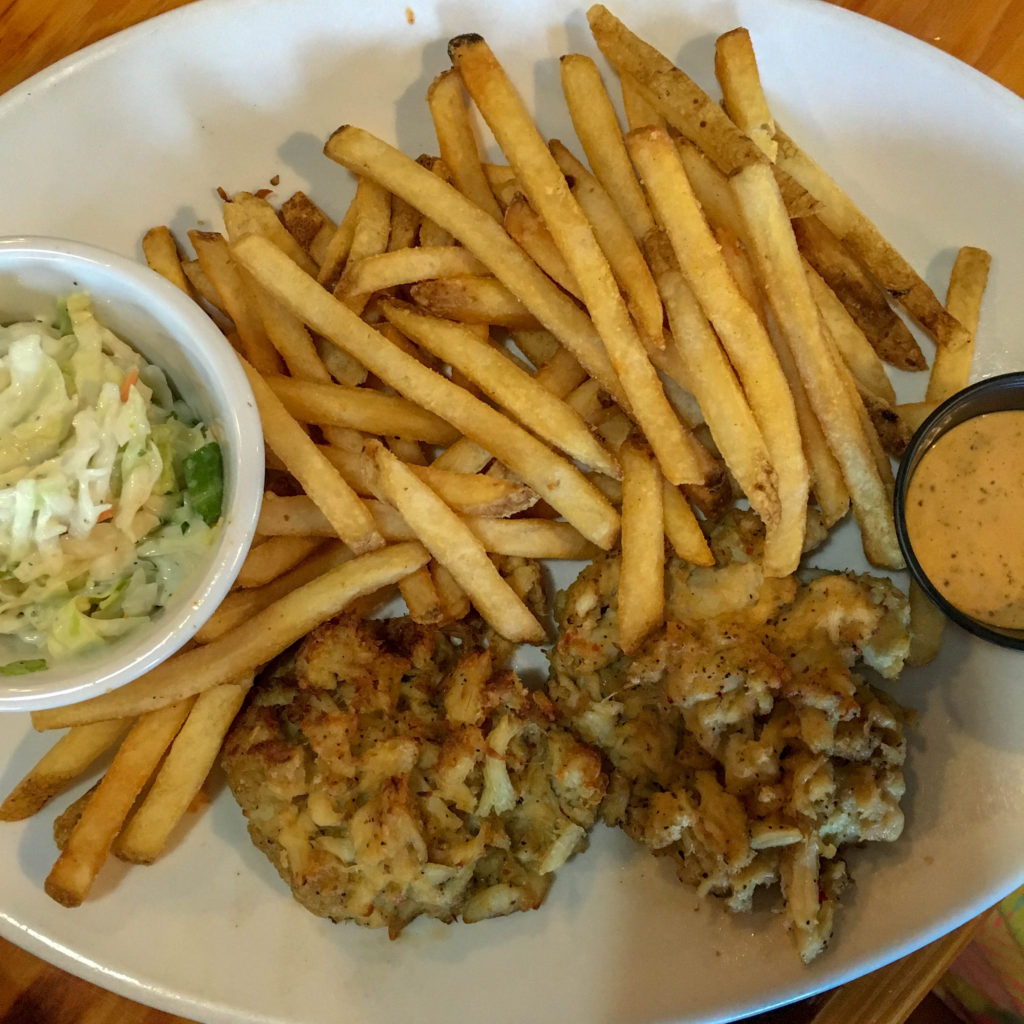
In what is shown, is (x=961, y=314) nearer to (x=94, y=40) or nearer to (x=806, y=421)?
(x=806, y=421)

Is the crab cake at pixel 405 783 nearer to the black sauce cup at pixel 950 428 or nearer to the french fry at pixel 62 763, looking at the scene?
the french fry at pixel 62 763

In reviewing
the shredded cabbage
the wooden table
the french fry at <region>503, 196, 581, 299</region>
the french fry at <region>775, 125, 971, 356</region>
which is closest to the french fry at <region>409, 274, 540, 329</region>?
the french fry at <region>503, 196, 581, 299</region>

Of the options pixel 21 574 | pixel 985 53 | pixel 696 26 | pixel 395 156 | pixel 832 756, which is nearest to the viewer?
pixel 21 574

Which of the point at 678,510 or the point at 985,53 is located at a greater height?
the point at 985,53

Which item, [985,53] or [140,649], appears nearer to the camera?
[140,649]

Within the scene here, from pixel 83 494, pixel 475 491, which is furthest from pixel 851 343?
pixel 83 494

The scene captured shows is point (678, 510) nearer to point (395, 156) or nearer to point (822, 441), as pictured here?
point (822, 441)

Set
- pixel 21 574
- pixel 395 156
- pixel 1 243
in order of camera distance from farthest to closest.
Answer: pixel 395 156
pixel 1 243
pixel 21 574

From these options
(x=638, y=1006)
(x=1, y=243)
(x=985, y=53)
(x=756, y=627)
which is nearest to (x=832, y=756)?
(x=756, y=627)
